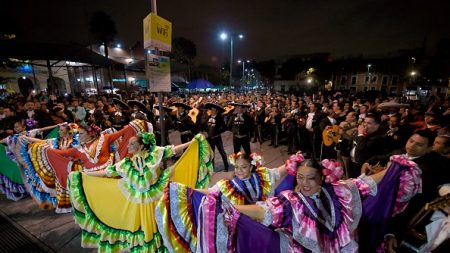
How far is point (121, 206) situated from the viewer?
3.21 m

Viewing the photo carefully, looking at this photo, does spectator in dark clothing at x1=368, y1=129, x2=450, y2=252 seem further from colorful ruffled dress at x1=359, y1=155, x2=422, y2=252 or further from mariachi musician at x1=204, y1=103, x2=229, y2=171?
mariachi musician at x1=204, y1=103, x2=229, y2=171

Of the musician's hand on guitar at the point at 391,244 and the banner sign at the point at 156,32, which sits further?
the banner sign at the point at 156,32

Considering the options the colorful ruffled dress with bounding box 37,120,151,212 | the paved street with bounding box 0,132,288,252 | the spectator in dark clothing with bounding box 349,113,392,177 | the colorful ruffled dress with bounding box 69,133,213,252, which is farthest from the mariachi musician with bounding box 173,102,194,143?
the spectator in dark clothing with bounding box 349,113,392,177

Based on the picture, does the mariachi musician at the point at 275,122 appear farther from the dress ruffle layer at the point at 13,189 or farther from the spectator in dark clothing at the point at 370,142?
the dress ruffle layer at the point at 13,189

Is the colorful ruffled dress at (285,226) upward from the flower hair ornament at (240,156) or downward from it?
downward

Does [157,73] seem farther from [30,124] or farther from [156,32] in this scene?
[30,124]

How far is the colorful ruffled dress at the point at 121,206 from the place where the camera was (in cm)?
314

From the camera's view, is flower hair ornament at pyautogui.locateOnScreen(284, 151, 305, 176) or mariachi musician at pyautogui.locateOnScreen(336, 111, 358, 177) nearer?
flower hair ornament at pyautogui.locateOnScreen(284, 151, 305, 176)

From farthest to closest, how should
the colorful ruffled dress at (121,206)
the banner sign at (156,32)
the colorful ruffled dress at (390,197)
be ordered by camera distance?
the banner sign at (156,32)
the colorful ruffled dress at (121,206)
the colorful ruffled dress at (390,197)

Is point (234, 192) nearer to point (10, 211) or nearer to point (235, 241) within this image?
point (235, 241)

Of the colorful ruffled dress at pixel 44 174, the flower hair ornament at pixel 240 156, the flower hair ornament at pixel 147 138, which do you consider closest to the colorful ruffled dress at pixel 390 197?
the flower hair ornament at pixel 240 156

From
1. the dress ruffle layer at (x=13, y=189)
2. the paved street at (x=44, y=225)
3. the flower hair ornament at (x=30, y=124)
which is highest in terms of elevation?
the flower hair ornament at (x=30, y=124)

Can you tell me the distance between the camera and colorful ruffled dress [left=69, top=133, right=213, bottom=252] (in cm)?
314

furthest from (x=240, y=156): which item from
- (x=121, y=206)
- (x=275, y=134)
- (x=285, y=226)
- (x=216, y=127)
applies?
(x=275, y=134)
